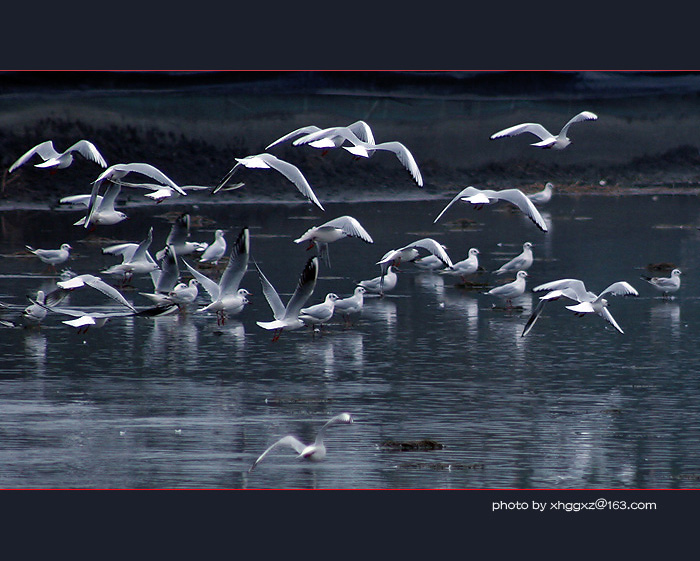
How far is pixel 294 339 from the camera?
1009 inches

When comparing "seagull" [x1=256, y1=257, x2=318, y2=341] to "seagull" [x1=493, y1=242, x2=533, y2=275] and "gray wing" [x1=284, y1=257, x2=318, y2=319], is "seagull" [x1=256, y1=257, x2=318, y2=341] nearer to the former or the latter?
"gray wing" [x1=284, y1=257, x2=318, y2=319]

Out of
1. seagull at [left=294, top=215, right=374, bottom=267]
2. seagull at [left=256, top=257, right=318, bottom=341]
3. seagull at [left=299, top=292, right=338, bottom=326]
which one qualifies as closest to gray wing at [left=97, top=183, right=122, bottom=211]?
seagull at [left=294, top=215, right=374, bottom=267]

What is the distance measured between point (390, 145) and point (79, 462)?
30.2 feet

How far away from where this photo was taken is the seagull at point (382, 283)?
2922cm

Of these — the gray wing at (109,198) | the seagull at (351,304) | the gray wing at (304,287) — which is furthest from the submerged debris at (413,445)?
the gray wing at (109,198)

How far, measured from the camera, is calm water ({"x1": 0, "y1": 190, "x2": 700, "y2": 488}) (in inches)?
689

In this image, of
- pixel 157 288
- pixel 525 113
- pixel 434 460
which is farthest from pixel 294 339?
pixel 525 113

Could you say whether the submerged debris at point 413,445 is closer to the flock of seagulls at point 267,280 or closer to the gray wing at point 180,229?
the flock of seagulls at point 267,280

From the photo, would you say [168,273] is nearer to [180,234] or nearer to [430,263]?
[180,234]

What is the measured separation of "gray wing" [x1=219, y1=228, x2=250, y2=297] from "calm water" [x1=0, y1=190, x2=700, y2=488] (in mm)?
1063

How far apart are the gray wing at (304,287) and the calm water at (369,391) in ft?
2.88

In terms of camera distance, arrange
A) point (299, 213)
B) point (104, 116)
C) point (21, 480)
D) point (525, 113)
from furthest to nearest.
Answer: point (525, 113)
point (104, 116)
point (299, 213)
point (21, 480)

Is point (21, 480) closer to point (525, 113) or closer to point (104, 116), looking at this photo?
point (104, 116)

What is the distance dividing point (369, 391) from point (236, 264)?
289cm
